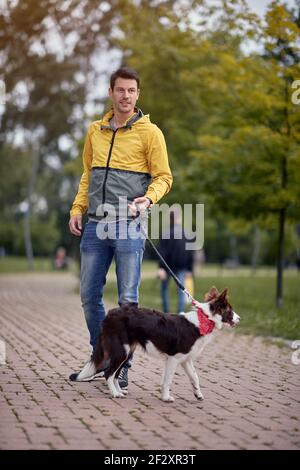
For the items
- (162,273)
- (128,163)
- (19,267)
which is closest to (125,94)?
(128,163)

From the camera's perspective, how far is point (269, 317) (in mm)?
13336

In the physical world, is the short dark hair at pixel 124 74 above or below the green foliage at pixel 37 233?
above

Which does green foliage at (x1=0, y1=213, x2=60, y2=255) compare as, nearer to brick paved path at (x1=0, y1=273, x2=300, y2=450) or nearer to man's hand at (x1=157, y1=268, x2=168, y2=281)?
man's hand at (x1=157, y1=268, x2=168, y2=281)

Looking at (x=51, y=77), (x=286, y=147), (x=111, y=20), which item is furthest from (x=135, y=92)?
(x=51, y=77)

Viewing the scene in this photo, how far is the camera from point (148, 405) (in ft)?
19.9

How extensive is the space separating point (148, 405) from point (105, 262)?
4.74 ft

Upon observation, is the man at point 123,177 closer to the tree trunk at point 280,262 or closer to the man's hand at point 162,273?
the man's hand at point 162,273

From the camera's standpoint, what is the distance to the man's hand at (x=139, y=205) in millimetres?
6254

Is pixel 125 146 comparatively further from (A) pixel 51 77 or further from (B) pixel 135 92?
(A) pixel 51 77

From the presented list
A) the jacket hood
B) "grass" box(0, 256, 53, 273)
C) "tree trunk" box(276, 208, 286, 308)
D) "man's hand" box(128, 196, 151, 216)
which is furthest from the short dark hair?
"grass" box(0, 256, 53, 273)

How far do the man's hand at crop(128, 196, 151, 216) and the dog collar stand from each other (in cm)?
96

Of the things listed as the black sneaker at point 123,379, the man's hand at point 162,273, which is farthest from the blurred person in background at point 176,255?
the black sneaker at point 123,379

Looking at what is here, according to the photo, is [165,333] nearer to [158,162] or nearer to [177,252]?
[158,162]

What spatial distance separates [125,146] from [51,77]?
2308cm
